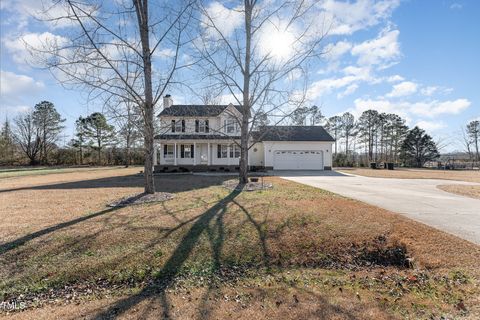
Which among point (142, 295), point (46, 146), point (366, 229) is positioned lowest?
point (142, 295)

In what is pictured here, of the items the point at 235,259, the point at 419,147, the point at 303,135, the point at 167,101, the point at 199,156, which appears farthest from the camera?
the point at 419,147

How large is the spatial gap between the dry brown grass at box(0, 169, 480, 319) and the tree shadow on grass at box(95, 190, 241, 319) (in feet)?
0.08

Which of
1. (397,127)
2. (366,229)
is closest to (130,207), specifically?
(366,229)

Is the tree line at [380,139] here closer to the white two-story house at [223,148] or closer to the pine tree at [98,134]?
the white two-story house at [223,148]

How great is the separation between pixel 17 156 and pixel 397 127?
63409 mm

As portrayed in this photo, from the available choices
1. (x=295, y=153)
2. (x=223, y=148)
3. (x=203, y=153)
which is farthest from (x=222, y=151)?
(x=295, y=153)

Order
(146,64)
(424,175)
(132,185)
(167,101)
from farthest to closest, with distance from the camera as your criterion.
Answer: (167,101)
(424,175)
(132,185)
(146,64)

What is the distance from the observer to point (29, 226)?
6562mm

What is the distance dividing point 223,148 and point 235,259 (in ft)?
72.0

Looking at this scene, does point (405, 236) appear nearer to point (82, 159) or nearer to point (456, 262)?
point (456, 262)

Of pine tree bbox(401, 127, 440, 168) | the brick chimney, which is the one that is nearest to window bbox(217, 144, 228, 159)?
the brick chimney

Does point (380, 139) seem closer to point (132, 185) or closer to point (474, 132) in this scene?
point (474, 132)

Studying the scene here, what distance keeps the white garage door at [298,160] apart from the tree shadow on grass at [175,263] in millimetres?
19886

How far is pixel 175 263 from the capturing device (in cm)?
484
